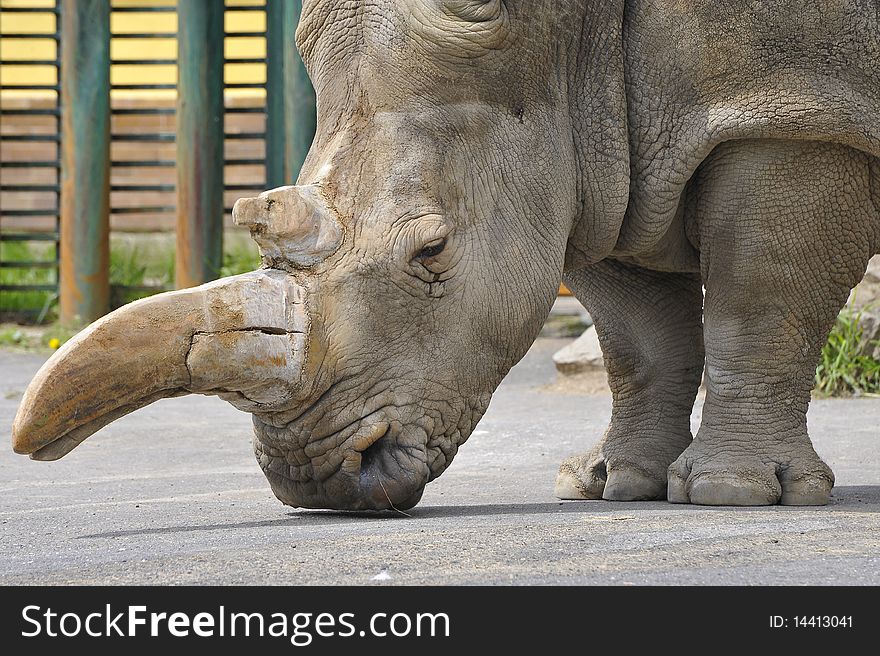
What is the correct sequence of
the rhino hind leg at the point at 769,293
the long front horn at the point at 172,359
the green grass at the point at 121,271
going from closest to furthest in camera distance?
1. the long front horn at the point at 172,359
2. the rhino hind leg at the point at 769,293
3. the green grass at the point at 121,271

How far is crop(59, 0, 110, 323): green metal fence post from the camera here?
10977mm

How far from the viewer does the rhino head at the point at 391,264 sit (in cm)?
381

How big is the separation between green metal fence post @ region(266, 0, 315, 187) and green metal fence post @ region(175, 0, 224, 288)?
0.36m

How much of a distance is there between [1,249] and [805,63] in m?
9.32

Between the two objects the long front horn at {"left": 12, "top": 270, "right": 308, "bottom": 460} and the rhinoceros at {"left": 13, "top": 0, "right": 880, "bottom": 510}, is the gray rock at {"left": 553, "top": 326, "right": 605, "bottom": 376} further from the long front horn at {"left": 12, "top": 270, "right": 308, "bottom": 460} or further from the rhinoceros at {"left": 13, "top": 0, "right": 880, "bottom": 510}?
the long front horn at {"left": 12, "top": 270, "right": 308, "bottom": 460}

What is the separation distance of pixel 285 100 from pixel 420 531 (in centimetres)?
724

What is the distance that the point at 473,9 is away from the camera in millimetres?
4129

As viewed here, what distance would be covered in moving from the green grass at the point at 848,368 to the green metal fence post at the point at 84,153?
5.20 meters

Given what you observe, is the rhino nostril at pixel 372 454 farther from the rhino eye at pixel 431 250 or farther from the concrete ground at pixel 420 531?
the rhino eye at pixel 431 250

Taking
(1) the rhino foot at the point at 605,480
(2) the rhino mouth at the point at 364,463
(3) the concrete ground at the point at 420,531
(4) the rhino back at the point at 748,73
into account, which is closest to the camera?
(3) the concrete ground at the point at 420,531

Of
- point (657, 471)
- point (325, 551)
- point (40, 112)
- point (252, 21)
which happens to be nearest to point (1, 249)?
point (40, 112)

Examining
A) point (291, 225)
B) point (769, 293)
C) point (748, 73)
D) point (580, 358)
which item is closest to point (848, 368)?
point (580, 358)

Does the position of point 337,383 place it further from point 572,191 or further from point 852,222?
point 852,222

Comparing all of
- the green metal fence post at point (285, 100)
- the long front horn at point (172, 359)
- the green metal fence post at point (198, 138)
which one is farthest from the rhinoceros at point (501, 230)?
the green metal fence post at point (198, 138)
